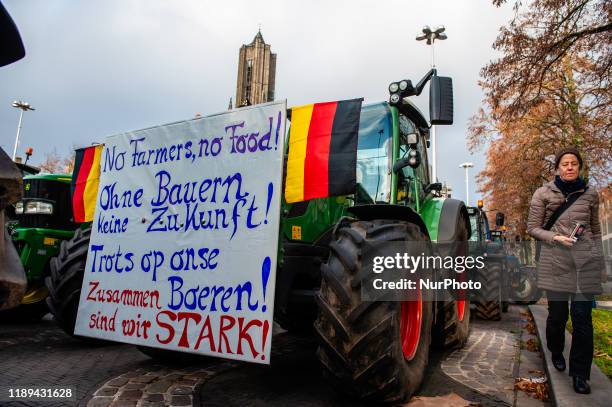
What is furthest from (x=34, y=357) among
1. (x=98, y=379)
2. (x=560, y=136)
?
(x=560, y=136)

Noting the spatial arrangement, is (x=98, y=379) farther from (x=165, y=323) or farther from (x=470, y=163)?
(x=470, y=163)

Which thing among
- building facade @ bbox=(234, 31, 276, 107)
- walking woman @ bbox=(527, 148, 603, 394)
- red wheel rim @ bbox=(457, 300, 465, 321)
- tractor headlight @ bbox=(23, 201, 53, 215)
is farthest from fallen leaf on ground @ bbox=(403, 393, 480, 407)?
building facade @ bbox=(234, 31, 276, 107)

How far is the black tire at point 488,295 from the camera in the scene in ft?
23.1

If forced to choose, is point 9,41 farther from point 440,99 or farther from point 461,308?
point 461,308

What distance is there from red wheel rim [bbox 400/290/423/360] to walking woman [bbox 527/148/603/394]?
41.5 inches

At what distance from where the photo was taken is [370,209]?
9.54 ft

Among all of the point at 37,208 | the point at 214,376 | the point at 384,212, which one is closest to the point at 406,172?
the point at 384,212

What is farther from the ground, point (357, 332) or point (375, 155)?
point (375, 155)

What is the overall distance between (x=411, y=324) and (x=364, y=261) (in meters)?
0.95

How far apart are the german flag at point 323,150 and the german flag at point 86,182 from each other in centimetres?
208

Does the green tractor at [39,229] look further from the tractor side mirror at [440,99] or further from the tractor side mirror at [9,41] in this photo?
the tractor side mirror at [440,99]

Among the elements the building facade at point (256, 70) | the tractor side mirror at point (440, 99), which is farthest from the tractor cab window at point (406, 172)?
the building facade at point (256, 70)

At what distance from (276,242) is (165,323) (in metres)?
1.03

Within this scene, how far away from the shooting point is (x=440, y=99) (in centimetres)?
334
